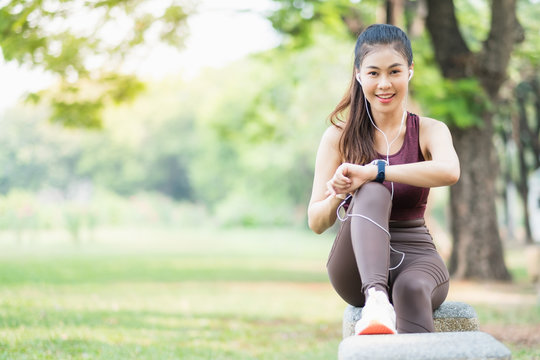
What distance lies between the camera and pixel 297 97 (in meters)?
31.8

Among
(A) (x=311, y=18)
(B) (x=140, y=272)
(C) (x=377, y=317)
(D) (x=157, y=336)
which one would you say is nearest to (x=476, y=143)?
(A) (x=311, y=18)

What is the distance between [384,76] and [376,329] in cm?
128

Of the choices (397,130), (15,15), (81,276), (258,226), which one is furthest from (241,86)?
(397,130)

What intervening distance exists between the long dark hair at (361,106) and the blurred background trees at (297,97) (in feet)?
16.6

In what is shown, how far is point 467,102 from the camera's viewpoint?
1134 centimetres

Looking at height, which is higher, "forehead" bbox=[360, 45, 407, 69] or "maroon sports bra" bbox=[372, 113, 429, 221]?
"forehead" bbox=[360, 45, 407, 69]

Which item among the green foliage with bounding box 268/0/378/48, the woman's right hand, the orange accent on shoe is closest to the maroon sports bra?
the woman's right hand

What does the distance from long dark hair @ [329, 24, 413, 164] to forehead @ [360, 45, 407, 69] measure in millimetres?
20

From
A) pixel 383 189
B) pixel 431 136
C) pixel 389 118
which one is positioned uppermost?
pixel 389 118

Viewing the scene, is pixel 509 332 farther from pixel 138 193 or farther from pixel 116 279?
pixel 138 193

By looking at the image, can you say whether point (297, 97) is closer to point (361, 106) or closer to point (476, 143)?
point (476, 143)

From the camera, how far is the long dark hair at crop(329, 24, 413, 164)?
3398mm

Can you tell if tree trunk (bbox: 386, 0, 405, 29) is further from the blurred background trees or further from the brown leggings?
the brown leggings

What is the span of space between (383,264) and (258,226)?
4940cm
